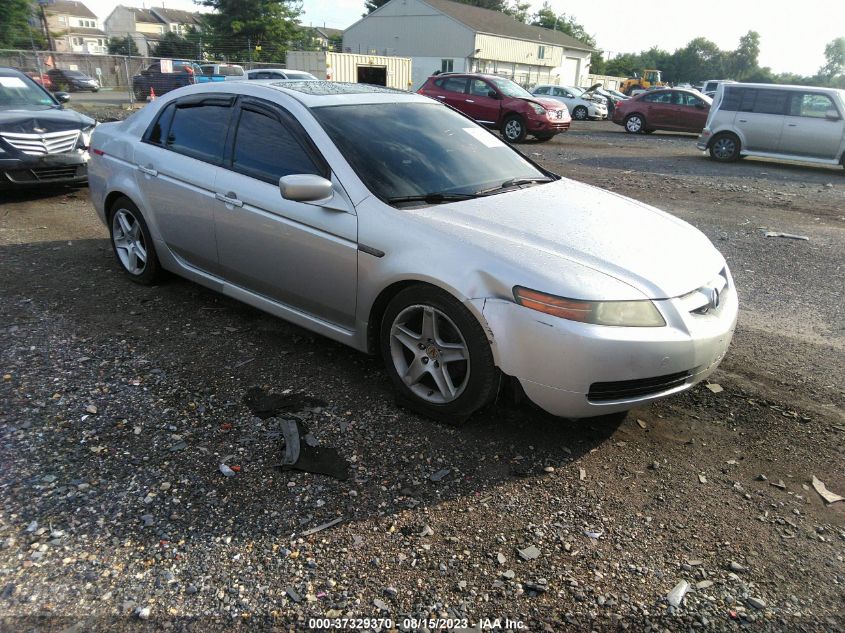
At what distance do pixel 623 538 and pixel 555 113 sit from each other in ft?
53.1

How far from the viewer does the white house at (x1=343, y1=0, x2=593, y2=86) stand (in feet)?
154

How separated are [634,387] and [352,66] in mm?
33608

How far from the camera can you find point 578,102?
27609 mm

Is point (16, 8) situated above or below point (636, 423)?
above

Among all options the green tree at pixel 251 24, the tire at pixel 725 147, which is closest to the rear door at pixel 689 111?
the tire at pixel 725 147

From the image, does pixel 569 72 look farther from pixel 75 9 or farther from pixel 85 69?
pixel 75 9

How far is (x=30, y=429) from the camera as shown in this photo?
10.6 feet

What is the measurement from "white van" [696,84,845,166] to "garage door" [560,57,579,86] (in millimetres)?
45892

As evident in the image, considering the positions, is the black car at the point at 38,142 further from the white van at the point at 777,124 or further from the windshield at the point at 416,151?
the white van at the point at 777,124

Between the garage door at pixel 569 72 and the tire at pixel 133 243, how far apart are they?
190 feet

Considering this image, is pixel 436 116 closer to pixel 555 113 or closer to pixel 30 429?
pixel 30 429

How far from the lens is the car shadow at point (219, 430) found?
2762 millimetres

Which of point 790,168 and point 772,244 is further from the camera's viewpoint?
point 790,168

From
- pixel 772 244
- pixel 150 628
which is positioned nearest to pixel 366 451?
pixel 150 628
